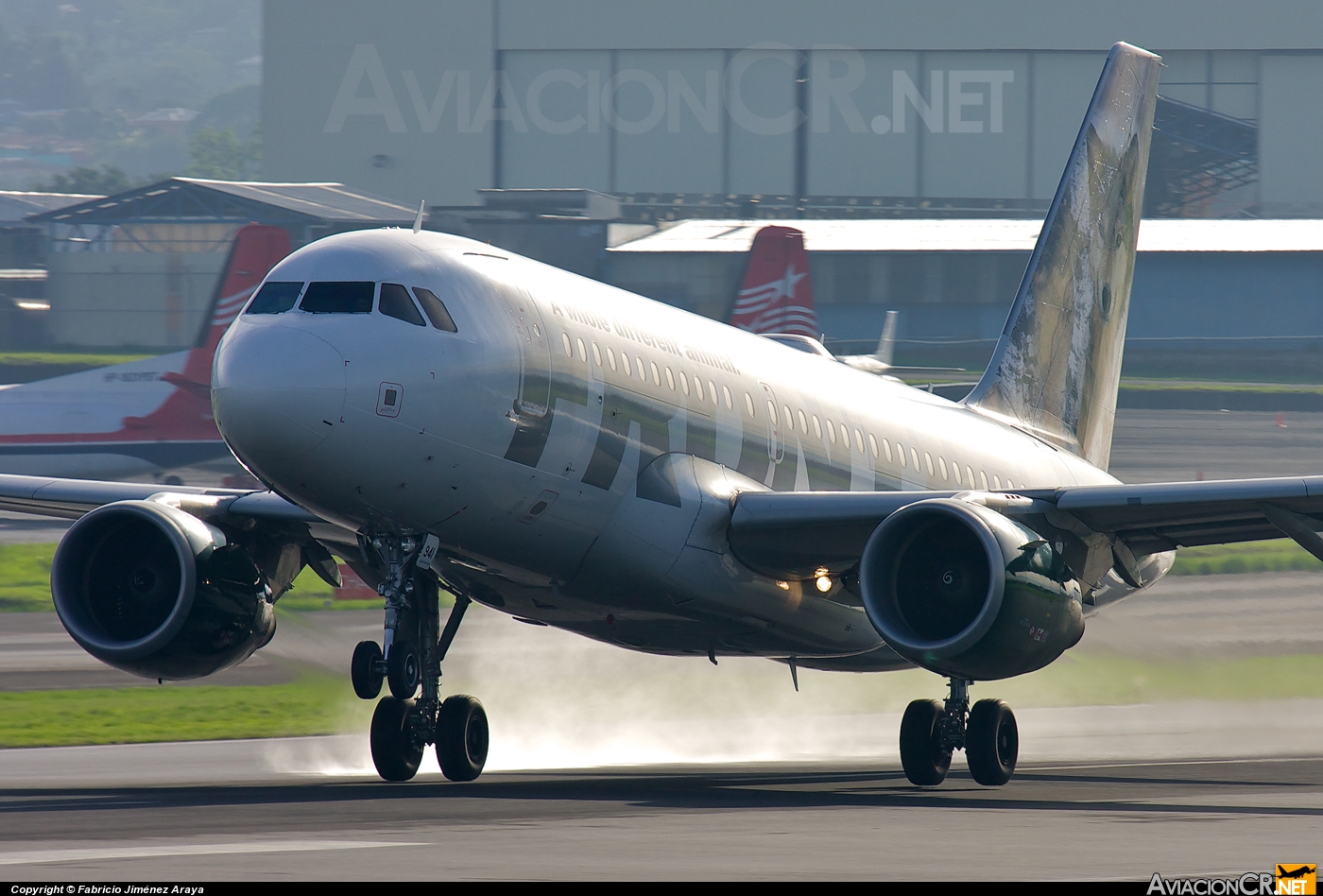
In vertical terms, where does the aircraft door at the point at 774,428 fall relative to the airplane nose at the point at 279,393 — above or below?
below

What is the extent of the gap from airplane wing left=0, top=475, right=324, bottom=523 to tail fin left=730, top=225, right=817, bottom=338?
30017 millimetres

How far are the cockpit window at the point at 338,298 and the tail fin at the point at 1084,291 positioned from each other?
12.6 m

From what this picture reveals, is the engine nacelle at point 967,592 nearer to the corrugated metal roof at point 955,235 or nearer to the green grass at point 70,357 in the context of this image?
the corrugated metal roof at point 955,235

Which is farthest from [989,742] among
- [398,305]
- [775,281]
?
[775,281]

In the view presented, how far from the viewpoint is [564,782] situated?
18469mm

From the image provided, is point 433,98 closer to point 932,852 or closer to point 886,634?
point 886,634

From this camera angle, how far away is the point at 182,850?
36.1ft

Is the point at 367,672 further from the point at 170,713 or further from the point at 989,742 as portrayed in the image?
the point at 170,713

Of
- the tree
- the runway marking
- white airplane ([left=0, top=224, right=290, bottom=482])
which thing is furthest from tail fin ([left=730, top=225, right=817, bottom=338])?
the tree

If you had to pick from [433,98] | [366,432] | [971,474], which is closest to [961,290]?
[433,98]

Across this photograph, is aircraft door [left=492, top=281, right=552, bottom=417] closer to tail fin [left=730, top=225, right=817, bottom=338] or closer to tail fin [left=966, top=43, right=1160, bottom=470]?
tail fin [left=966, top=43, right=1160, bottom=470]

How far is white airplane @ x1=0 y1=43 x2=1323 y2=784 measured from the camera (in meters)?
15.8

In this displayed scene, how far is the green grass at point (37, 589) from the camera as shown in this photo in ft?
137

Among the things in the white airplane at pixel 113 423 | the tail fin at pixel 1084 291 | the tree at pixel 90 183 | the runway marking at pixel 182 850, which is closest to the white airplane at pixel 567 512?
the runway marking at pixel 182 850
